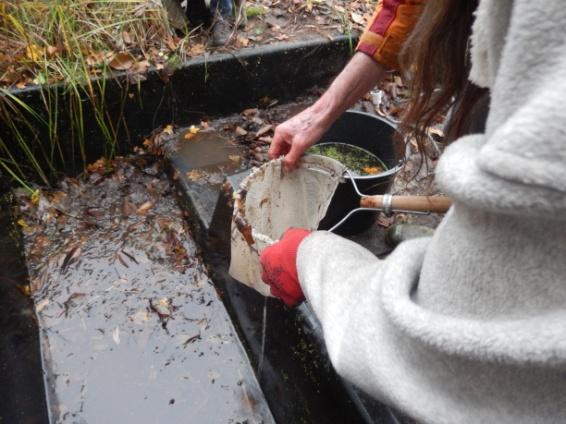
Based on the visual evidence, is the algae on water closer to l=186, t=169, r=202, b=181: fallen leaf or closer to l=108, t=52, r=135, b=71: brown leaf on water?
l=186, t=169, r=202, b=181: fallen leaf

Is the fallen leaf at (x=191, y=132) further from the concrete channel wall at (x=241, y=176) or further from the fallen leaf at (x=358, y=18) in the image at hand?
the fallen leaf at (x=358, y=18)

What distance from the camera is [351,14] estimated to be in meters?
3.47

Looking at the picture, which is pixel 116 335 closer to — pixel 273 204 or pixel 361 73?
pixel 273 204

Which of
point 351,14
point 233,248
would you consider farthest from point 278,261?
point 351,14

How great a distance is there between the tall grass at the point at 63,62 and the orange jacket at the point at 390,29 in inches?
65.8

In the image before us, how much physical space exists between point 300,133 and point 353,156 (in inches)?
30.1

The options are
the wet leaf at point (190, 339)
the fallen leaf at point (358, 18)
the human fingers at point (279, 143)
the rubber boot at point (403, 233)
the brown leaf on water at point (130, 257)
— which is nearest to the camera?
the human fingers at point (279, 143)

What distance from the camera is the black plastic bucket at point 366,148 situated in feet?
6.31

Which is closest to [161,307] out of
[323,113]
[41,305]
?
[41,305]

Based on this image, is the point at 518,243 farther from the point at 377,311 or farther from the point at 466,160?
the point at 377,311

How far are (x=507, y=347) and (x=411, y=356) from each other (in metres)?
0.18

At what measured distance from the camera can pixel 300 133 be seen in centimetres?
175

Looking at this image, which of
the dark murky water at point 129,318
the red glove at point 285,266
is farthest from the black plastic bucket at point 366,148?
the dark murky water at point 129,318

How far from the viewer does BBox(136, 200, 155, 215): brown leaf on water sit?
8.59 feet
